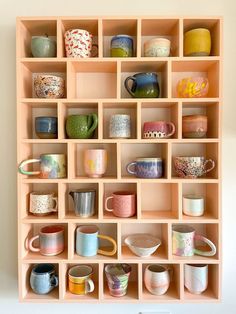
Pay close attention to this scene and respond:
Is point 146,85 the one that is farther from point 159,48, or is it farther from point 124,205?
point 124,205

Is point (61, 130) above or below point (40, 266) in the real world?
above

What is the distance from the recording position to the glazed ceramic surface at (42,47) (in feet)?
2.58

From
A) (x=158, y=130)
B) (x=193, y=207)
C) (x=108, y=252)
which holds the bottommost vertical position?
(x=108, y=252)

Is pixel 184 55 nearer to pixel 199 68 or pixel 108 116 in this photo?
pixel 199 68

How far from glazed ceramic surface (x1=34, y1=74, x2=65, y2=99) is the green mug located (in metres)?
0.10

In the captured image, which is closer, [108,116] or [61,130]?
[61,130]

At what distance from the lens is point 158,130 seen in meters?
0.78

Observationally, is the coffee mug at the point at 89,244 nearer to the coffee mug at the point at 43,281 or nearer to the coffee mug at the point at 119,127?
the coffee mug at the point at 43,281

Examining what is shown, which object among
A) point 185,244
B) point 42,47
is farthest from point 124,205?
point 42,47

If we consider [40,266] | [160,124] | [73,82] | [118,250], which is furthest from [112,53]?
[40,266]

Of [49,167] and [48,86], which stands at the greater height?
[48,86]

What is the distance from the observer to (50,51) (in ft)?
2.63

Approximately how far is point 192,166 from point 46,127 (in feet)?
1.63

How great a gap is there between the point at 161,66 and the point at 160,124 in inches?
8.5
